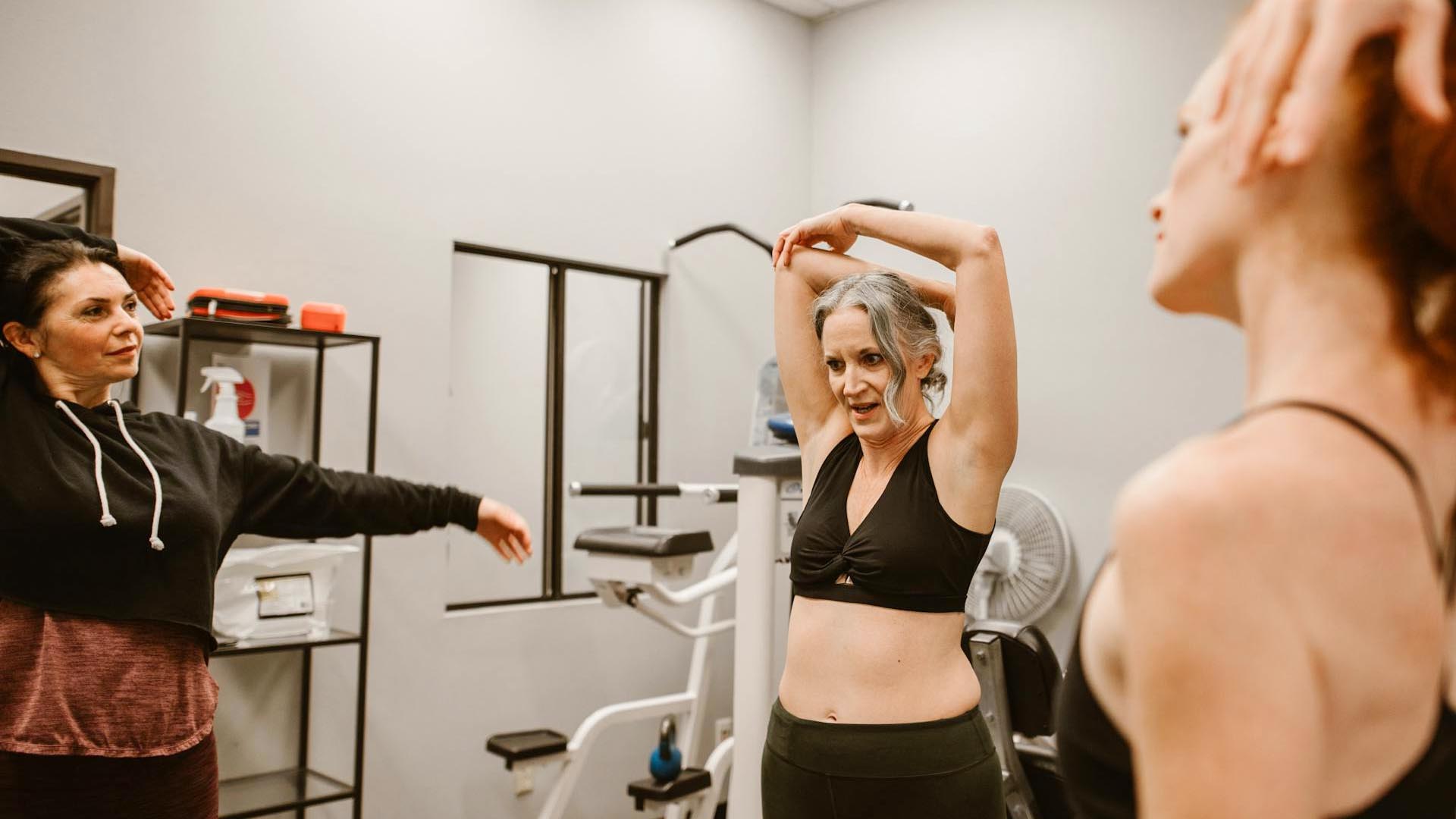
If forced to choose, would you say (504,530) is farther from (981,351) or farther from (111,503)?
(981,351)

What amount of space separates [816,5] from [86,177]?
293cm

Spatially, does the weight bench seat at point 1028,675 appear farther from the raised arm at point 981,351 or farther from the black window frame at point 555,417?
the black window frame at point 555,417

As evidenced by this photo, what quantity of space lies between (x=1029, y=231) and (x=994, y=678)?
1765mm

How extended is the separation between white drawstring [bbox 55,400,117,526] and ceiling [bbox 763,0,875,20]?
3351 mm

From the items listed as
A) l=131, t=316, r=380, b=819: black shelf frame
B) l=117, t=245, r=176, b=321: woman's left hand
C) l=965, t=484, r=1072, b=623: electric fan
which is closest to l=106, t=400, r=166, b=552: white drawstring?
l=117, t=245, r=176, b=321: woman's left hand

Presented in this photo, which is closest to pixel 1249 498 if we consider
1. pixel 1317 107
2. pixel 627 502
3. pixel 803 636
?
pixel 1317 107

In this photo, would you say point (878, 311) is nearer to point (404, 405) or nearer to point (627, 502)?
point (404, 405)

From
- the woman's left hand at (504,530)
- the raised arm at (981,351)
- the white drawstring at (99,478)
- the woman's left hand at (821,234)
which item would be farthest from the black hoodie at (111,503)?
the raised arm at (981,351)

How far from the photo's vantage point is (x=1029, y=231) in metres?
3.62

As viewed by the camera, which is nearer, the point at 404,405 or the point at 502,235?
the point at 404,405

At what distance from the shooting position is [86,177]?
2551 millimetres

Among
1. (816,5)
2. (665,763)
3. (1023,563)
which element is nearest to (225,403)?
(665,763)

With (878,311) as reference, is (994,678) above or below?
below

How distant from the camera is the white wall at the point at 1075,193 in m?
3.27
